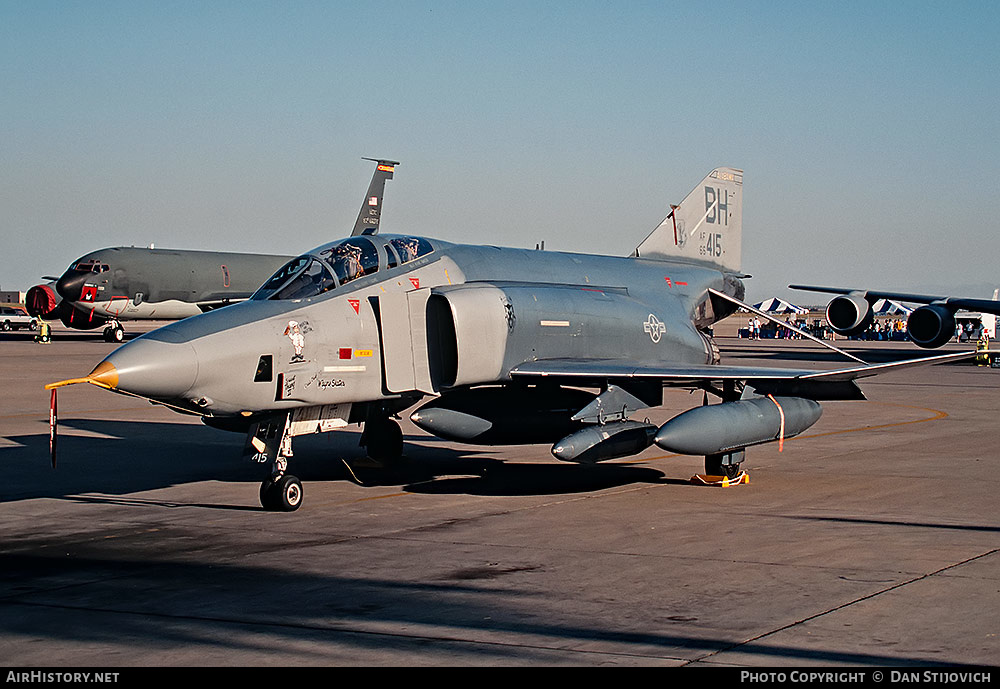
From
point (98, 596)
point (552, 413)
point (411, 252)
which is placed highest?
point (411, 252)

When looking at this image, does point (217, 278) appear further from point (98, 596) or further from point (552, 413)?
point (98, 596)

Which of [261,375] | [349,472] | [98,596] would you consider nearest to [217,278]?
[349,472]

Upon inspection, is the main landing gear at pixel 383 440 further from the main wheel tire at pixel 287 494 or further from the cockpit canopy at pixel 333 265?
the main wheel tire at pixel 287 494

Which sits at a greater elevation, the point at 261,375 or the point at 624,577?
the point at 261,375

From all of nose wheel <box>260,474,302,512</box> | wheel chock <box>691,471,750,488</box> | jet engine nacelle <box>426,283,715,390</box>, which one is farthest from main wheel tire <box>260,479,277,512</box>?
wheel chock <box>691,471,750,488</box>

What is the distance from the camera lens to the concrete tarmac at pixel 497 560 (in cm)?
592

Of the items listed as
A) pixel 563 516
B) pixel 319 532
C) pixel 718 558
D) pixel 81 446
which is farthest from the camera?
pixel 81 446

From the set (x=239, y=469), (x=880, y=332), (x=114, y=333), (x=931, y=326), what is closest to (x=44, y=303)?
(x=114, y=333)

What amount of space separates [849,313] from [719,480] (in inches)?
1040

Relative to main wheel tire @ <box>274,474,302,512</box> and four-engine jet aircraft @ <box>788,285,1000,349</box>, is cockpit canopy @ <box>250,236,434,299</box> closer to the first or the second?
main wheel tire @ <box>274,474,302,512</box>

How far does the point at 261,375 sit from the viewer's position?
10055mm

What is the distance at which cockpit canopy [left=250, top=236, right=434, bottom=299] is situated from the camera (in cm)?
1094

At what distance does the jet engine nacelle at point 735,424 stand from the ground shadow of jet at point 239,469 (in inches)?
55.9

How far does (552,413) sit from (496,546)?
371 centimetres
